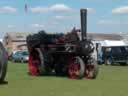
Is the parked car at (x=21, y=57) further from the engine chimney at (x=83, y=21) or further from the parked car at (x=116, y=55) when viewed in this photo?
the engine chimney at (x=83, y=21)

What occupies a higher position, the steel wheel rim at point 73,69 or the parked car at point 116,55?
the steel wheel rim at point 73,69

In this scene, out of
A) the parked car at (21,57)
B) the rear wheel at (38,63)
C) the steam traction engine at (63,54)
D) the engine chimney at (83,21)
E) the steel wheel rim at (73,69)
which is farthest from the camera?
the parked car at (21,57)

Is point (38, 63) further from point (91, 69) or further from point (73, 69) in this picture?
point (91, 69)

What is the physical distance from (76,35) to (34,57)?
9.24 feet

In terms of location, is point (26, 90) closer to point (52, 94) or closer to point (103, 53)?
point (52, 94)

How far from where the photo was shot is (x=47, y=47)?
70.8 ft

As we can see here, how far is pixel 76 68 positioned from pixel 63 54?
1.52 meters

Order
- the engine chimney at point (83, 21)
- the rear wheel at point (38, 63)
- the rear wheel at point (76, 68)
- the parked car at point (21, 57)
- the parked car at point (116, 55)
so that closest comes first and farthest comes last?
the rear wheel at point (76, 68)
the engine chimney at point (83, 21)
the rear wheel at point (38, 63)
the parked car at point (116, 55)
the parked car at point (21, 57)

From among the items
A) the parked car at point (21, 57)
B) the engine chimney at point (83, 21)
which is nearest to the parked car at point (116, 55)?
the parked car at point (21, 57)

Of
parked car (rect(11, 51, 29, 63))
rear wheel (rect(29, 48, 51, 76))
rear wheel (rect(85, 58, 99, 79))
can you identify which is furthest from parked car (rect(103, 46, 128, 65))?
rear wheel (rect(85, 58, 99, 79))

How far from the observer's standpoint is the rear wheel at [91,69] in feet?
64.8

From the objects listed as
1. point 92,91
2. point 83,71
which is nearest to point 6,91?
point 92,91

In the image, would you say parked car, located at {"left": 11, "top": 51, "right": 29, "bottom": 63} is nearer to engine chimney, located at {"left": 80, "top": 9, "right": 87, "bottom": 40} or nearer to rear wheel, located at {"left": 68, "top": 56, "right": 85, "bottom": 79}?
engine chimney, located at {"left": 80, "top": 9, "right": 87, "bottom": 40}

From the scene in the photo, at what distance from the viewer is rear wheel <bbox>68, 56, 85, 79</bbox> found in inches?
759
